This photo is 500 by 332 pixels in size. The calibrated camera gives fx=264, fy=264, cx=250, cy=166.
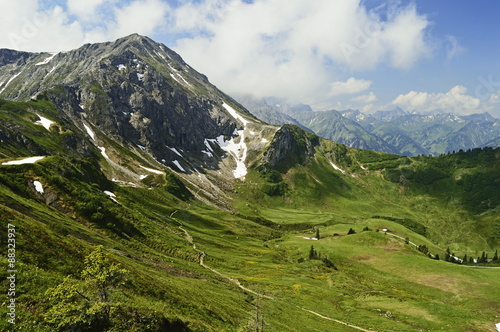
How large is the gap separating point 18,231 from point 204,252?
2889 inches

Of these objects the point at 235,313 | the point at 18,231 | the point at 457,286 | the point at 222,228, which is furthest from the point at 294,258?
the point at 18,231

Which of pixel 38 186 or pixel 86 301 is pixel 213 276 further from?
pixel 86 301

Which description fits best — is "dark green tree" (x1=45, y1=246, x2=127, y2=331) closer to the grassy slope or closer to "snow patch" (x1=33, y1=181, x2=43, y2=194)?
the grassy slope

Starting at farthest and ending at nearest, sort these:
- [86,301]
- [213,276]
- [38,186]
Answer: [213,276] → [38,186] → [86,301]

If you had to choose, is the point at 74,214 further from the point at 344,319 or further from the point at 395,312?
the point at 395,312

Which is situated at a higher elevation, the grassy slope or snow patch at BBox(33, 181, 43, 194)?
snow patch at BBox(33, 181, 43, 194)

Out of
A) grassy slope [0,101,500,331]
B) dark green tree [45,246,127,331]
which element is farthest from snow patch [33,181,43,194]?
dark green tree [45,246,127,331]

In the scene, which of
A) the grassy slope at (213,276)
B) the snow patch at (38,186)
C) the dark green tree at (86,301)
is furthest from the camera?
the snow patch at (38,186)

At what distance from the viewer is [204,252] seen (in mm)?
99562

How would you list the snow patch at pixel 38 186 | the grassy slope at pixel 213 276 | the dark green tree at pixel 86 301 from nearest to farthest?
1. the dark green tree at pixel 86 301
2. the grassy slope at pixel 213 276
3. the snow patch at pixel 38 186

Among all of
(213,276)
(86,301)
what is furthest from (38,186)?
(86,301)

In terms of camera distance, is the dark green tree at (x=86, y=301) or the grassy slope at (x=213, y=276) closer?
the dark green tree at (x=86, y=301)

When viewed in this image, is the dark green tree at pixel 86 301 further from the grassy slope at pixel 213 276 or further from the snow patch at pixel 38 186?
the snow patch at pixel 38 186

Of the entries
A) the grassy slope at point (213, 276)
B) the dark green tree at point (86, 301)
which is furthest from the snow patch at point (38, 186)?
the dark green tree at point (86, 301)
